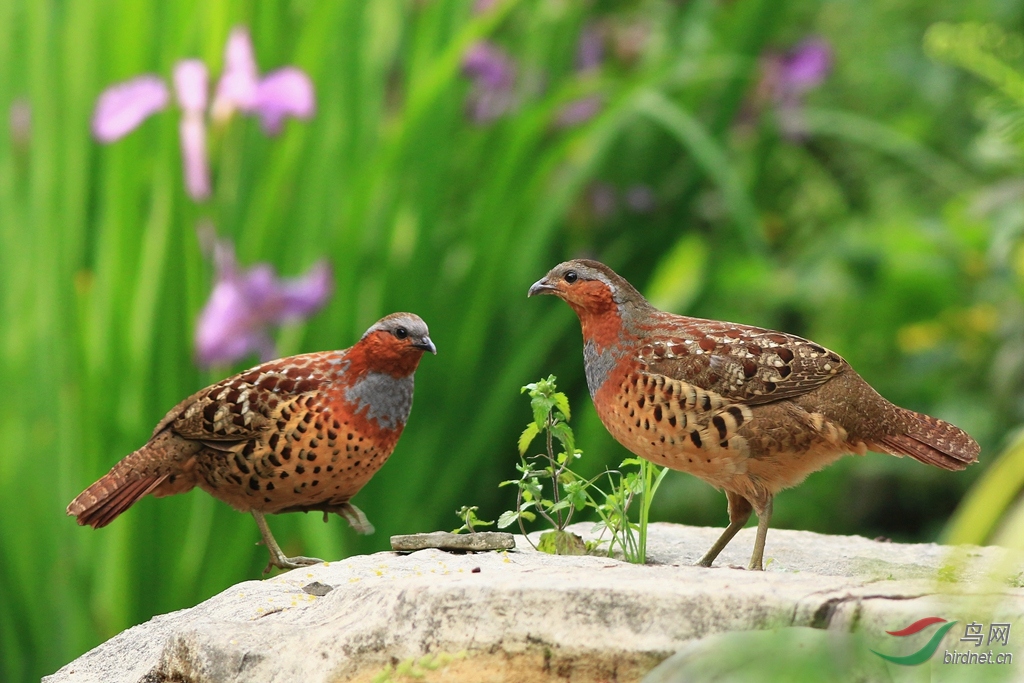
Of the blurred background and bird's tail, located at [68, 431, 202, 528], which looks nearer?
bird's tail, located at [68, 431, 202, 528]

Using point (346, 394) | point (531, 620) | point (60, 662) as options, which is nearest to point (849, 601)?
point (531, 620)

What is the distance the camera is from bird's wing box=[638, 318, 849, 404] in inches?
110

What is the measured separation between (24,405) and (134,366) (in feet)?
1.38

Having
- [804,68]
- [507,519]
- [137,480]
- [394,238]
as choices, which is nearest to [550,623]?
[507,519]

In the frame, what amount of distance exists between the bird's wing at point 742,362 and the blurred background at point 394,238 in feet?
3.49

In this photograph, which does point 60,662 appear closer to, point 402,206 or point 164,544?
point 164,544

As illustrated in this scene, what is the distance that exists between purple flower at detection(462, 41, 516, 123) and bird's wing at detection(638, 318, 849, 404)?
2.33 meters

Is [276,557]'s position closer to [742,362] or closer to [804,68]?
[742,362]

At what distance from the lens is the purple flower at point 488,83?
16.5 ft

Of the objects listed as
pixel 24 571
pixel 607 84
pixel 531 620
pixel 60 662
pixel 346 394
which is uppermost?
pixel 607 84

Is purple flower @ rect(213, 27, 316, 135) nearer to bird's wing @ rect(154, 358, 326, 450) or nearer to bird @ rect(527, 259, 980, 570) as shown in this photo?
bird's wing @ rect(154, 358, 326, 450)

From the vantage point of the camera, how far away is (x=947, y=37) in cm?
233

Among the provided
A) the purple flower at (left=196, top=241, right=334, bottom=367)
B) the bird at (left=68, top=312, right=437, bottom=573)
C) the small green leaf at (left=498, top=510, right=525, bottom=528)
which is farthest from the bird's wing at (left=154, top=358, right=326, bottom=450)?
the purple flower at (left=196, top=241, right=334, bottom=367)

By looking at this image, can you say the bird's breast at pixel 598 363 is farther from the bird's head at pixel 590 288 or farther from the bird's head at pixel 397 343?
the bird's head at pixel 397 343
